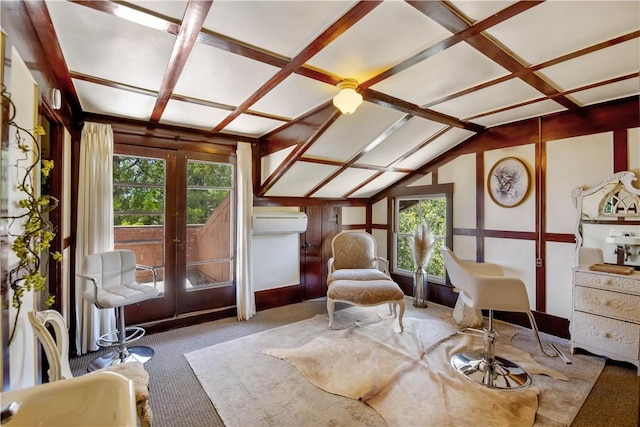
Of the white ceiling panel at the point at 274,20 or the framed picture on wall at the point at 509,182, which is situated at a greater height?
the white ceiling panel at the point at 274,20

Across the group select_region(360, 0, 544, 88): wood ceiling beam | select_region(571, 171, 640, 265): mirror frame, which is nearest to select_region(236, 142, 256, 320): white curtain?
select_region(360, 0, 544, 88): wood ceiling beam

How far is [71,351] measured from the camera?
2785mm

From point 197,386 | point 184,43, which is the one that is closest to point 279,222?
point 197,386

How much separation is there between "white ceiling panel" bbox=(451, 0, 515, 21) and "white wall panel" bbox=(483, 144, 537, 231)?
244 centimetres

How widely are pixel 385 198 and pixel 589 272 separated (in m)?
2.85

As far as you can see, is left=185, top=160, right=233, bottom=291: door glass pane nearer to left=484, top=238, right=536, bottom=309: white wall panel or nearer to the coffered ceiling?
the coffered ceiling

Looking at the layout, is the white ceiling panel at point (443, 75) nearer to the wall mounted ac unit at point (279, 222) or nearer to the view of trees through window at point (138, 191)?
the wall mounted ac unit at point (279, 222)

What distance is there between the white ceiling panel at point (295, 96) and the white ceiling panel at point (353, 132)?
1.06 feet

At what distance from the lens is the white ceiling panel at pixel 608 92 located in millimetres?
2534

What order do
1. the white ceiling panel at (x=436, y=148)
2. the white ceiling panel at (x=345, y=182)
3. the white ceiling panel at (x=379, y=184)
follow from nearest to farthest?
the white ceiling panel at (x=436, y=148)
the white ceiling panel at (x=345, y=182)
the white ceiling panel at (x=379, y=184)

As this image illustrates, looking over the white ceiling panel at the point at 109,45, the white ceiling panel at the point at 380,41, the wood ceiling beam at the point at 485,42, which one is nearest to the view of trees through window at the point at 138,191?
the white ceiling panel at the point at 109,45

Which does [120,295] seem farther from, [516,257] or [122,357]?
[516,257]

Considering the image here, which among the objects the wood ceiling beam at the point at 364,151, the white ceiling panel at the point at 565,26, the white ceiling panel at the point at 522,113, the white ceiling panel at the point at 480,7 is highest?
the white ceiling panel at the point at 522,113

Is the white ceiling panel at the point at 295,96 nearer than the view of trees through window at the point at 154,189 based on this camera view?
Yes
